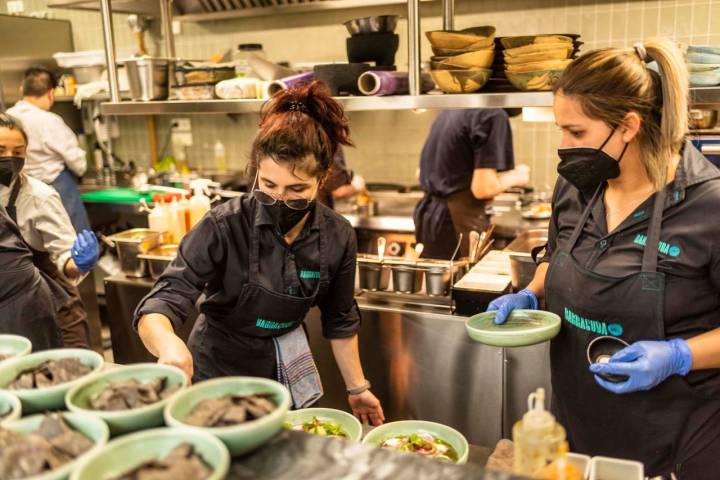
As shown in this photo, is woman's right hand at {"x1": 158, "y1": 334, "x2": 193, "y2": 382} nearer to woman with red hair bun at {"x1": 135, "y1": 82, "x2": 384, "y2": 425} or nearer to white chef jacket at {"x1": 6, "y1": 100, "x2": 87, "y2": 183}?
woman with red hair bun at {"x1": 135, "y1": 82, "x2": 384, "y2": 425}

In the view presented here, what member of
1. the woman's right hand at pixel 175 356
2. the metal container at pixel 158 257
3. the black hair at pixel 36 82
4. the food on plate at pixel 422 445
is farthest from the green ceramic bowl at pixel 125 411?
the black hair at pixel 36 82

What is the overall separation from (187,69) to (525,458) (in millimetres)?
2583

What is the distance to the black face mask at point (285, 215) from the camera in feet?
6.19

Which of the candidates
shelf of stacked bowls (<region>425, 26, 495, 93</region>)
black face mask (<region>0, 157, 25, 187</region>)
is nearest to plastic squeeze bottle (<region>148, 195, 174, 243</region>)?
black face mask (<region>0, 157, 25, 187</region>)

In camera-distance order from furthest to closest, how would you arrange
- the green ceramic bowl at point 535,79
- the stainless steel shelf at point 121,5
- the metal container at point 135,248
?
1. the stainless steel shelf at point 121,5
2. the metal container at point 135,248
3. the green ceramic bowl at point 535,79

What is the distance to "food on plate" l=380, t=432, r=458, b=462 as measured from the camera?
1540 mm

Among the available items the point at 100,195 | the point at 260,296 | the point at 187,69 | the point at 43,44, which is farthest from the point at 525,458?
the point at 43,44

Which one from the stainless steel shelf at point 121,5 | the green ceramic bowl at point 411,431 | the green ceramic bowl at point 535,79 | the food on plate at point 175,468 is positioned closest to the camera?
the food on plate at point 175,468

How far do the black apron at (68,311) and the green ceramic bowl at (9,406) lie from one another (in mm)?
1863

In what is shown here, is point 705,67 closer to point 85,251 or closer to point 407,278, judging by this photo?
point 407,278

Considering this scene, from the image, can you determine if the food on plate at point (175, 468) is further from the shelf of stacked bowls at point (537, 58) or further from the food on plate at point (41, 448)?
the shelf of stacked bowls at point (537, 58)

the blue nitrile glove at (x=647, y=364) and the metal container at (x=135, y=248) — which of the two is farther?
the metal container at (x=135, y=248)

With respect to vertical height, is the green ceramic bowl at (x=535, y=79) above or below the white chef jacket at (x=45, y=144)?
above

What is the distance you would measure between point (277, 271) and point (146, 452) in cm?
107
